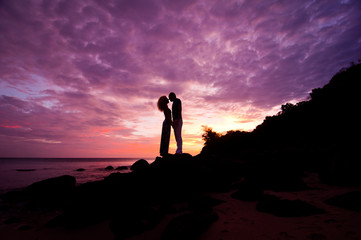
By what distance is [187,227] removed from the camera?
121 inches

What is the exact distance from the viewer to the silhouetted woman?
29.6 feet

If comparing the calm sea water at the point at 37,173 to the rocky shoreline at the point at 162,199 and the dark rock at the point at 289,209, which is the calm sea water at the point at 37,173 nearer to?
the rocky shoreline at the point at 162,199

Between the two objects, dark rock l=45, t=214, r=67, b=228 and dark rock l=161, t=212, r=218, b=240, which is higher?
dark rock l=161, t=212, r=218, b=240

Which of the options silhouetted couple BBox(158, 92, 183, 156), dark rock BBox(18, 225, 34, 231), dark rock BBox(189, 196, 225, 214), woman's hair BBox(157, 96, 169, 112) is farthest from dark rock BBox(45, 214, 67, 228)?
woman's hair BBox(157, 96, 169, 112)

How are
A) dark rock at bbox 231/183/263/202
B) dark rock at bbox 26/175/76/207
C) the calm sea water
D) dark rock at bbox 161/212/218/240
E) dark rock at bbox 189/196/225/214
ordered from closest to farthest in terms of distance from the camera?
dark rock at bbox 161/212/218/240, dark rock at bbox 189/196/225/214, dark rock at bbox 231/183/263/202, dark rock at bbox 26/175/76/207, the calm sea water

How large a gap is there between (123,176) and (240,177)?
6.51 m

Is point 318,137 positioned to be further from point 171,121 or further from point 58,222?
point 58,222

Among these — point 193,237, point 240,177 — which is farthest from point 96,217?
point 240,177

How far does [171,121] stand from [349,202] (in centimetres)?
717

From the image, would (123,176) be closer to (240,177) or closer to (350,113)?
(240,177)

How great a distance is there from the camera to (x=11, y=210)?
652 cm

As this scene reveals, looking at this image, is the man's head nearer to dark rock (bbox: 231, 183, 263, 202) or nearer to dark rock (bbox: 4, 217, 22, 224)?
dark rock (bbox: 231, 183, 263, 202)

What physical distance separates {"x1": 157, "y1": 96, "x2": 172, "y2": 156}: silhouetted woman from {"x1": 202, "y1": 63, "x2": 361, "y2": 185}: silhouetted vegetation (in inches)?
201

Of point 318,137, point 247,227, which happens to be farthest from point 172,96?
point 318,137
